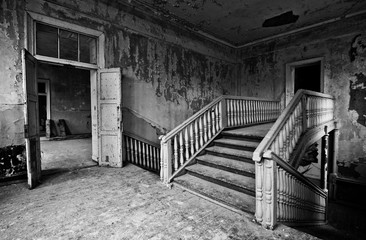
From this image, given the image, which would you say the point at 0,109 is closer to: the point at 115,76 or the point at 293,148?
the point at 115,76

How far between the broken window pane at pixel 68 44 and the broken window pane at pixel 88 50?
146mm

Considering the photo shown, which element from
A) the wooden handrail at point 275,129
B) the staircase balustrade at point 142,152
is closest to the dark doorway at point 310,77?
the wooden handrail at point 275,129

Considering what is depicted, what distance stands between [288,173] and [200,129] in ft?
6.09

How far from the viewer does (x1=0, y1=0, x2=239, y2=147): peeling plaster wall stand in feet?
11.3

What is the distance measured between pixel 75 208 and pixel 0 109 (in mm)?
2346

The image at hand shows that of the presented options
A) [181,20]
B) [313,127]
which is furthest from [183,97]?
[313,127]

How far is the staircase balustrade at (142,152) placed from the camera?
447 centimetres

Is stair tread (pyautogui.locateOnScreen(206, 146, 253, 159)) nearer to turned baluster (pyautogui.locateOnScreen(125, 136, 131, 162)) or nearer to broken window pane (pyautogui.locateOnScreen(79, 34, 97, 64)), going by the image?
turned baluster (pyautogui.locateOnScreen(125, 136, 131, 162))

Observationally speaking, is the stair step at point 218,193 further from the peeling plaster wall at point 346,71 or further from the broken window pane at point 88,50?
the peeling plaster wall at point 346,71

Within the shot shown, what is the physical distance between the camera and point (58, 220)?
2314 mm

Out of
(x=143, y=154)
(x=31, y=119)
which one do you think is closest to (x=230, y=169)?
(x=143, y=154)

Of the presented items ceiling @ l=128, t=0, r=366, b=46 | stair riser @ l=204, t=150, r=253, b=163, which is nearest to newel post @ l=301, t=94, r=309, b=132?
stair riser @ l=204, t=150, r=253, b=163

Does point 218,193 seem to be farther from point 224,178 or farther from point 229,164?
point 229,164

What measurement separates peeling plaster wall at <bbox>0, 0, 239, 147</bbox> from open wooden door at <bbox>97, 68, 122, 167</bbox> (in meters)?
0.47
